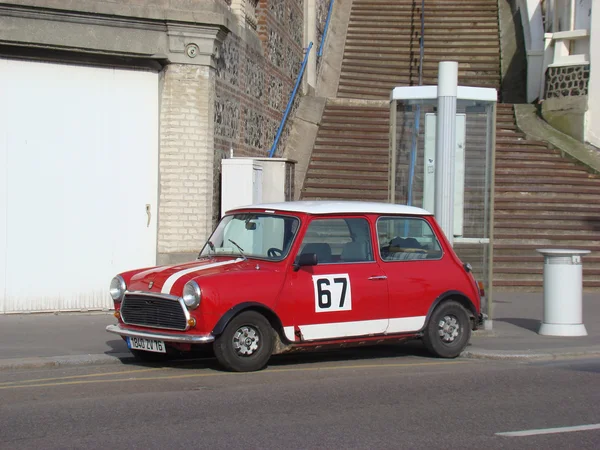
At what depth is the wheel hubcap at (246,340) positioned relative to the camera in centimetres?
902

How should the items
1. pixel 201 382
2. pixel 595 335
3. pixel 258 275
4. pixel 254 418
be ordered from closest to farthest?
pixel 254 418
pixel 201 382
pixel 258 275
pixel 595 335

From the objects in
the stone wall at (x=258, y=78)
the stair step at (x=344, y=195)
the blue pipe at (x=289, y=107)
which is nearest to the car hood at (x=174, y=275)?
the stone wall at (x=258, y=78)

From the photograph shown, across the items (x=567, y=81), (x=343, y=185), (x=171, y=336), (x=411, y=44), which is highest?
(x=411, y=44)

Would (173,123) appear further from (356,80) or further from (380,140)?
(356,80)

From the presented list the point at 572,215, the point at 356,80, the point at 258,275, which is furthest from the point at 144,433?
the point at 356,80

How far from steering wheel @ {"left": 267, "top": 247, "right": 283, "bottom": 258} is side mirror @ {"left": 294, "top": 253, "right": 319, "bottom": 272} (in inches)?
8.8

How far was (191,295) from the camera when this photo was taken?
879cm

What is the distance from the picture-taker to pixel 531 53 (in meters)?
24.4

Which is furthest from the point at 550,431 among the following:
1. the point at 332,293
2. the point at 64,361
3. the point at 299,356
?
the point at 64,361

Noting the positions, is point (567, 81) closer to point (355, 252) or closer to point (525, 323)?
point (525, 323)

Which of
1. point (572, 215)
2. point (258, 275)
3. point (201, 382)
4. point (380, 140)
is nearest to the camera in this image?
point (201, 382)

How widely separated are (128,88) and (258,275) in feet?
19.2

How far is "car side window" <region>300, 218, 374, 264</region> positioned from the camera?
31.7 ft

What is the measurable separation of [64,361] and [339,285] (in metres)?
2.82
